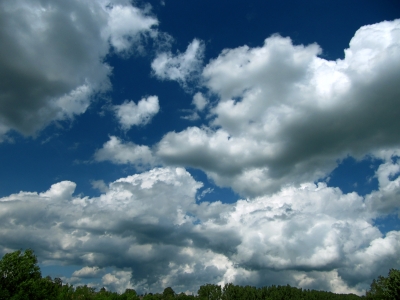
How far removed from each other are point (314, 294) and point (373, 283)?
5622 cm

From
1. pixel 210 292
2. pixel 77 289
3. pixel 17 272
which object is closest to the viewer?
pixel 17 272

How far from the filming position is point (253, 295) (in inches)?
5571

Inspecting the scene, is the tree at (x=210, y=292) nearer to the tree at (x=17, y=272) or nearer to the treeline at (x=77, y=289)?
the treeline at (x=77, y=289)

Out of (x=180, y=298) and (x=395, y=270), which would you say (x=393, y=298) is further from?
(x=180, y=298)

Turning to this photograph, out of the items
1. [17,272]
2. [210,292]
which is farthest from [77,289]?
[210,292]

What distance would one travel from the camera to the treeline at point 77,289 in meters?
73.4

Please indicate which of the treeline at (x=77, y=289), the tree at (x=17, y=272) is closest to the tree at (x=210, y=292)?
the treeline at (x=77, y=289)

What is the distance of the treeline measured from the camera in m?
73.4

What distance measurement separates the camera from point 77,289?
376 feet

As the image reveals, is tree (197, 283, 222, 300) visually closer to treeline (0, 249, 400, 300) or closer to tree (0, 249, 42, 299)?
treeline (0, 249, 400, 300)

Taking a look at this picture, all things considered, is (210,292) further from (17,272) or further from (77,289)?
(17,272)

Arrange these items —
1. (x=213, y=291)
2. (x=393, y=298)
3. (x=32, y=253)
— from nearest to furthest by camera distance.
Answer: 1. (x=393, y=298)
2. (x=32, y=253)
3. (x=213, y=291)

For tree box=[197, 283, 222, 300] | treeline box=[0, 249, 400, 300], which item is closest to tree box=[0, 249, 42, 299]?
treeline box=[0, 249, 400, 300]

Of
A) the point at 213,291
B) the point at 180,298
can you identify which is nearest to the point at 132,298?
the point at 180,298
